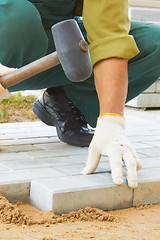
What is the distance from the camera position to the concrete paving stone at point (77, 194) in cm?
147

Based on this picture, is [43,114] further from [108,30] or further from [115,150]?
[115,150]

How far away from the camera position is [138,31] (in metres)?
2.41

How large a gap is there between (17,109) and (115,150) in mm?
3627

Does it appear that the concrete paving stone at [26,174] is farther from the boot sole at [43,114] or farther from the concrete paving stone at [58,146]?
the boot sole at [43,114]

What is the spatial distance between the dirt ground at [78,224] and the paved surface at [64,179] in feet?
0.15

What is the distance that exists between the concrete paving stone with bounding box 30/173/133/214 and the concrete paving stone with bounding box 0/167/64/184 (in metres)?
0.08

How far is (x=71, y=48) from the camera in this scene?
1.65 meters

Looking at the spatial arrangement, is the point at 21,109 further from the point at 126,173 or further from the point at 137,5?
the point at 126,173

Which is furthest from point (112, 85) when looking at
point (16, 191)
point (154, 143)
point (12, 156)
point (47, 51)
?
point (154, 143)

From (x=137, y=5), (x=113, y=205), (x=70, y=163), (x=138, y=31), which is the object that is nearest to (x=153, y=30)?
(x=138, y=31)

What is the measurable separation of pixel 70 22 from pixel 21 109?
3553mm

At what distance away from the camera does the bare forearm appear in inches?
69.4

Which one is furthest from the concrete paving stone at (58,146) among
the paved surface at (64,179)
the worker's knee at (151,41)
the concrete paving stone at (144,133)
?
the worker's knee at (151,41)

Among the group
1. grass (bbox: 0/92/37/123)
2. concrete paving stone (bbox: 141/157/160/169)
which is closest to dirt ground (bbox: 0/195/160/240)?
concrete paving stone (bbox: 141/157/160/169)
